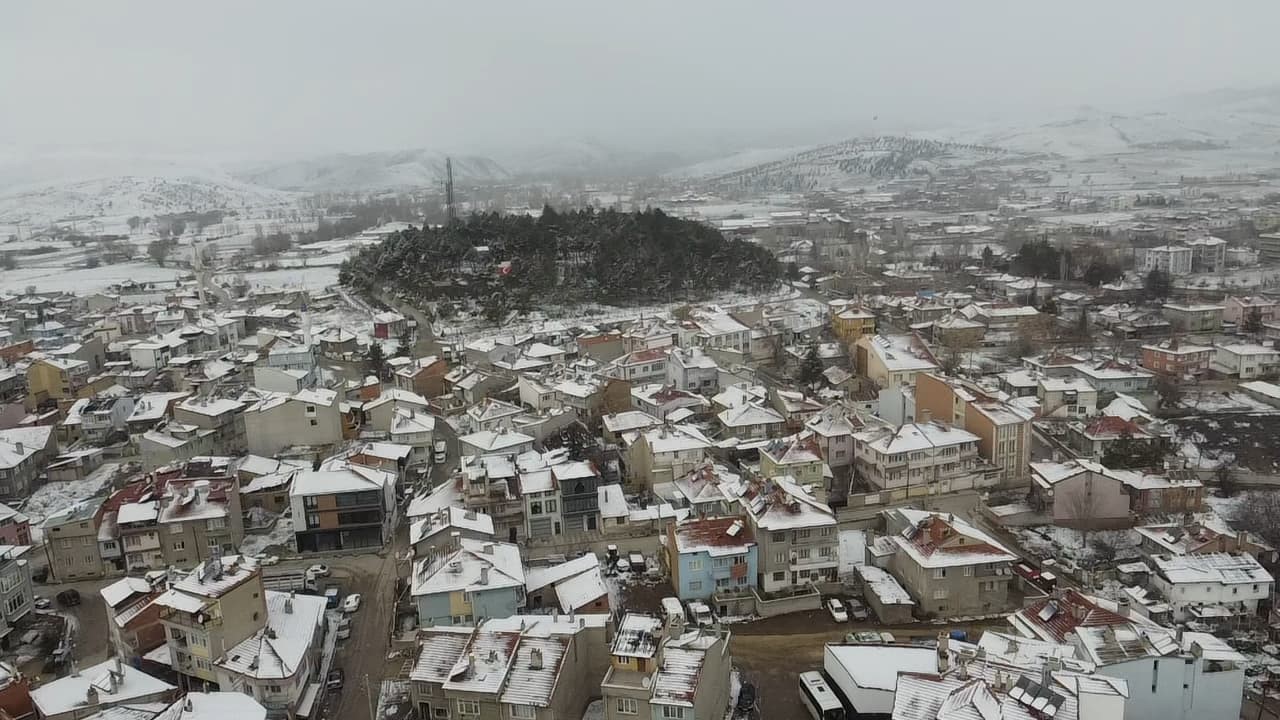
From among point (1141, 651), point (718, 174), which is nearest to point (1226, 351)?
point (1141, 651)

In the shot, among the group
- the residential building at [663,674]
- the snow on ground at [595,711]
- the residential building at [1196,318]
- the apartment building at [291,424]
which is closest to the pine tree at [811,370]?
the apartment building at [291,424]

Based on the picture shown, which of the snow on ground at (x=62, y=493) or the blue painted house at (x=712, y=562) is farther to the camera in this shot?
the snow on ground at (x=62, y=493)

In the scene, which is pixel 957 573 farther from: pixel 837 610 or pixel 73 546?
pixel 73 546

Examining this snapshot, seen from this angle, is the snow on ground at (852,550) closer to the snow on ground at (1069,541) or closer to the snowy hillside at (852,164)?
the snow on ground at (1069,541)

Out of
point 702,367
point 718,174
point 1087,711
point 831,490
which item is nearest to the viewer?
point 1087,711

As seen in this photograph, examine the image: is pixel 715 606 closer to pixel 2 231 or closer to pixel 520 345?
pixel 520 345

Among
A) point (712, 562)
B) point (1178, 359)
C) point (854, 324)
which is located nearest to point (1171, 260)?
point (1178, 359)

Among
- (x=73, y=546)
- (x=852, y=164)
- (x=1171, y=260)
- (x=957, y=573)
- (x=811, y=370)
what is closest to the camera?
(x=957, y=573)
